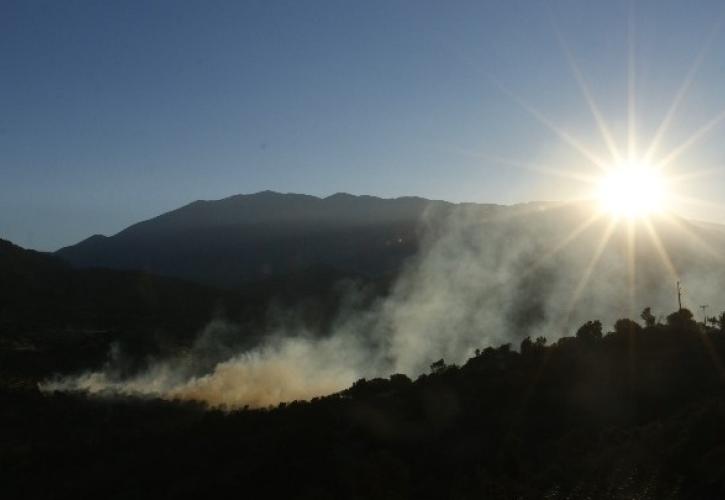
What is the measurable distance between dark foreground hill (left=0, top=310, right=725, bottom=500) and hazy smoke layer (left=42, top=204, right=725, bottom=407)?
24.5 meters

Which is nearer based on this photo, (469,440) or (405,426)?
(469,440)

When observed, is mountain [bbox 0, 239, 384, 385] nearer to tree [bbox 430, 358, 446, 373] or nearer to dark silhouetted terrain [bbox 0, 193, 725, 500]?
dark silhouetted terrain [bbox 0, 193, 725, 500]

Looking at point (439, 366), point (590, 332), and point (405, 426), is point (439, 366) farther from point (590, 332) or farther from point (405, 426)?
point (405, 426)

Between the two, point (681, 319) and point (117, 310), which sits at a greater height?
point (117, 310)

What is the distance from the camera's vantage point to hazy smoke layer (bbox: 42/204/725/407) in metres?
88.2

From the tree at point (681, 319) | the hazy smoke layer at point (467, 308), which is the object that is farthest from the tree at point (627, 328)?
the hazy smoke layer at point (467, 308)

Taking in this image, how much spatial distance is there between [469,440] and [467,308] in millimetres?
86774

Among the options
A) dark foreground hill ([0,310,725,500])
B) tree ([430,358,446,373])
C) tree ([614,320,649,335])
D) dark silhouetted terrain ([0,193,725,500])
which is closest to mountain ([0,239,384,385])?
dark silhouetted terrain ([0,193,725,500])

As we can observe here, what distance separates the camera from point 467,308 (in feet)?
406

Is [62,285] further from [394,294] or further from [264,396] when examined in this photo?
[264,396]

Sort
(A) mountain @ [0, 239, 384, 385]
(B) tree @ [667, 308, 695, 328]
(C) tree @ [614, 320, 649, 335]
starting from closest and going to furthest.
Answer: (C) tree @ [614, 320, 649, 335]
(B) tree @ [667, 308, 695, 328]
(A) mountain @ [0, 239, 384, 385]

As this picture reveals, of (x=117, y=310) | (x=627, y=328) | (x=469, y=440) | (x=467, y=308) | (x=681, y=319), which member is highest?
(x=117, y=310)

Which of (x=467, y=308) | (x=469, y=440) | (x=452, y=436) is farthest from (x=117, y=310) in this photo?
(x=469, y=440)

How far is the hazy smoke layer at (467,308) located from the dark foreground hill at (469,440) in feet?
80.3
